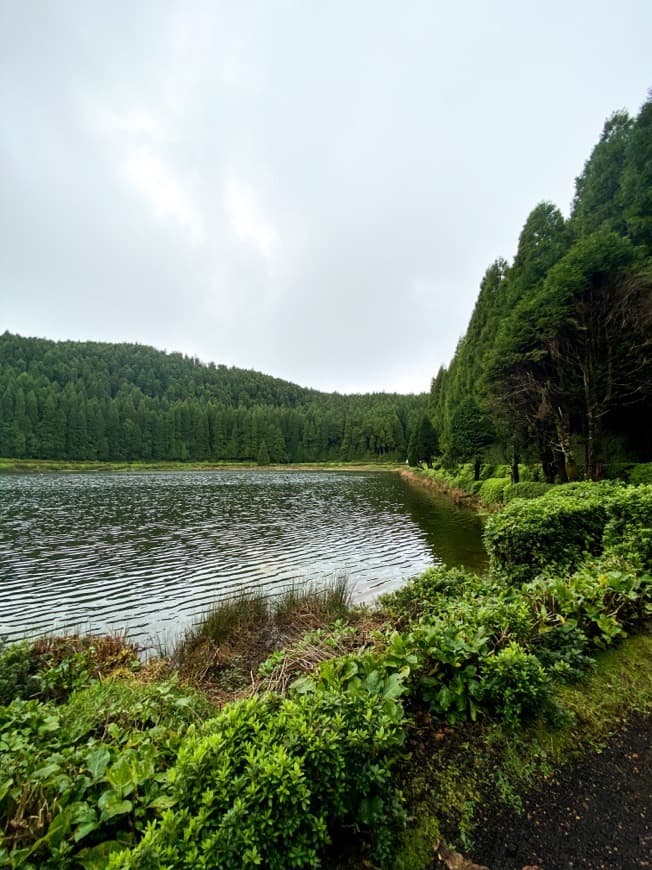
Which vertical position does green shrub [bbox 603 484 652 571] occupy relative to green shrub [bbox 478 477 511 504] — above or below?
above

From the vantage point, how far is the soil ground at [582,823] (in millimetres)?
2146

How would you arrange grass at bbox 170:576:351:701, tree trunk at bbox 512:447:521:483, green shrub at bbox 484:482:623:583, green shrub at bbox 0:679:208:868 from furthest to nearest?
tree trunk at bbox 512:447:521:483 → green shrub at bbox 484:482:623:583 → grass at bbox 170:576:351:701 → green shrub at bbox 0:679:208:868

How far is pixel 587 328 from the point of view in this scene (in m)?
16.6

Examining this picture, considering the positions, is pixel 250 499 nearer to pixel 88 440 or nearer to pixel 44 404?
pixel 88 440

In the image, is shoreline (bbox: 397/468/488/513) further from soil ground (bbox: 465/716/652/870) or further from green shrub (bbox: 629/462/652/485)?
soil ground (bbox: 465/716/652/870)

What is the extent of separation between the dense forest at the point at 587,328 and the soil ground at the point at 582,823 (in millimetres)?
16430

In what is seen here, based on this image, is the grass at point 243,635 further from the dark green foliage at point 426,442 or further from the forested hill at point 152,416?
the forested hill at point 152,416

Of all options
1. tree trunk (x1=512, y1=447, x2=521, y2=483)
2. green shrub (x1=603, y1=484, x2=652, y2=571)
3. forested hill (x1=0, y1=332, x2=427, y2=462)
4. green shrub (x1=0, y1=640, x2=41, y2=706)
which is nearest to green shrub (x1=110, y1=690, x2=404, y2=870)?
green shrub (x1=0, y1=640, x2=41, y2=706)

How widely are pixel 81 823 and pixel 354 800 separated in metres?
1.52

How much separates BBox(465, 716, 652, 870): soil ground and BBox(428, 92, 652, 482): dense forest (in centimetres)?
1643

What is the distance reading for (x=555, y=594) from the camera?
170 inches

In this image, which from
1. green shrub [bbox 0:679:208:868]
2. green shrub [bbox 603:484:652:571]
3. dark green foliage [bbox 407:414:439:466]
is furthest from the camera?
dark green foliage [bbox 407:414:439:466]

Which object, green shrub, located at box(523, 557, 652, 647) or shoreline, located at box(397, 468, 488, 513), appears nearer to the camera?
green shrub, located at box(523, 557, 652, 647)

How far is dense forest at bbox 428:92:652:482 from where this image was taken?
53.2ft
